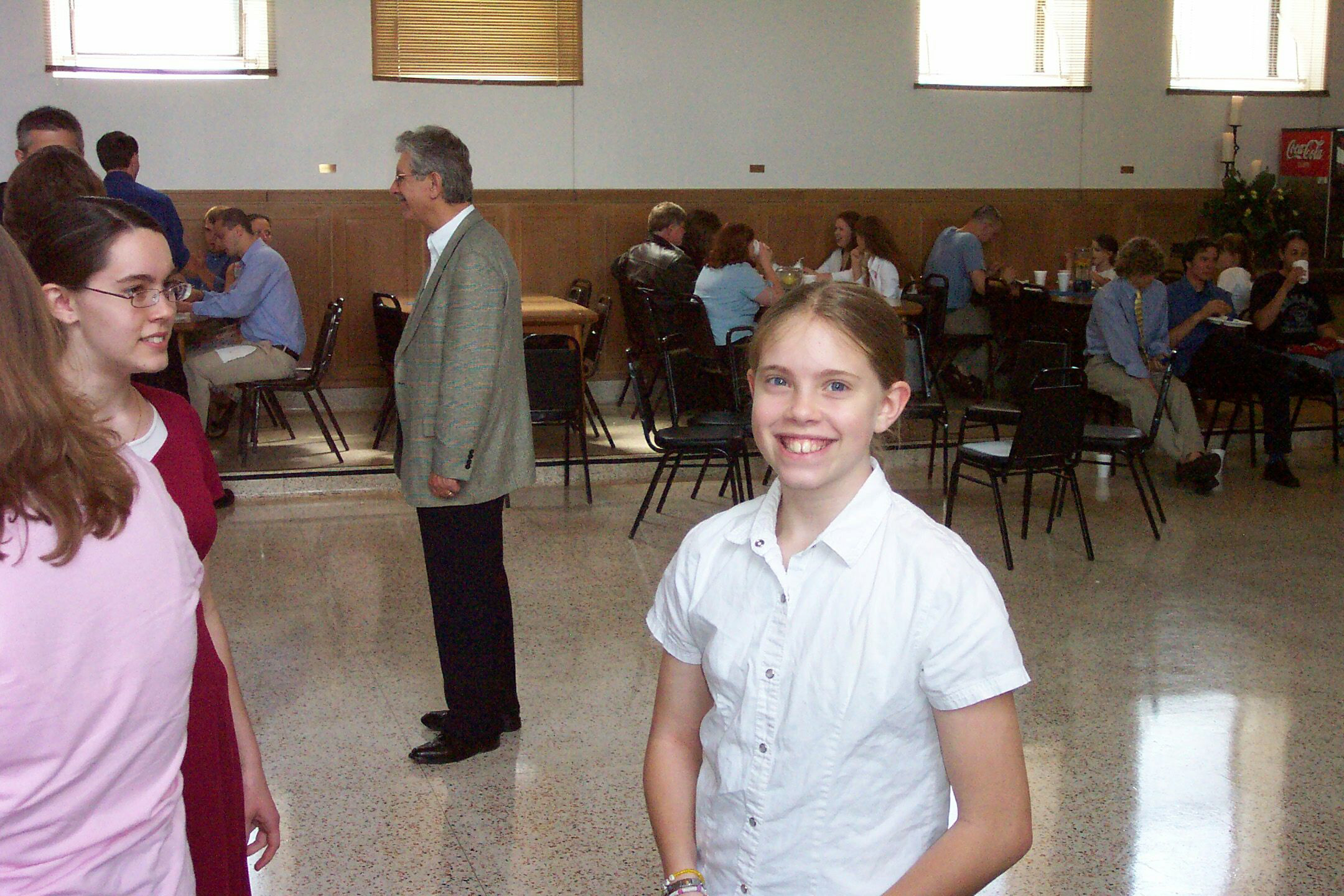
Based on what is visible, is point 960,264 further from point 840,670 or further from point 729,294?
point 840,670

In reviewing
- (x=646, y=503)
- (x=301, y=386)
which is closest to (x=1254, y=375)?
(x=646, y=503)

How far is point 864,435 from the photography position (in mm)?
1377

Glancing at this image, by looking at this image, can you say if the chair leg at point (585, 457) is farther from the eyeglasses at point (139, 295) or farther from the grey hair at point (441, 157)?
the eyeglasses at point (139, 295)

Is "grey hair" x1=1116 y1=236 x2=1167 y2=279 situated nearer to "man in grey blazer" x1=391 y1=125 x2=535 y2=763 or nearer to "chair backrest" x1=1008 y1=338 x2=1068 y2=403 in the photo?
"chair backrest" x1=1008 y1=338 x2=1068 y2=403

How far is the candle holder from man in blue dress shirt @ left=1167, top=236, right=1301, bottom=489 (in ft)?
9.46

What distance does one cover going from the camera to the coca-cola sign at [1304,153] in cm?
971

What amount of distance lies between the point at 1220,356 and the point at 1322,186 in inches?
140

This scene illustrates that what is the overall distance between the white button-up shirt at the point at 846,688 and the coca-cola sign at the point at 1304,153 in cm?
971

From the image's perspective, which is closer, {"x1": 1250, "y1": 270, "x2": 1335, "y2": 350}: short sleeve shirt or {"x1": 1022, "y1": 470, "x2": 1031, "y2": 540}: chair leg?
{"x1": 1022, "y1": 470, "x2": 1031, "y2": 540}: chair leg

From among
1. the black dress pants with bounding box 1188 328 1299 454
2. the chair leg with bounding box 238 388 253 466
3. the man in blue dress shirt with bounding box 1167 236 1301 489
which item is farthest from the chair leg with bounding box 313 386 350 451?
the black dress pants with bounding box 1188 328 1299 454

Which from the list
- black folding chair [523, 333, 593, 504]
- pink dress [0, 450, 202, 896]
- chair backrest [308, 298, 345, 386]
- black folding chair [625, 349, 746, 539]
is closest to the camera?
pink dress [0, 450, 202, 896]

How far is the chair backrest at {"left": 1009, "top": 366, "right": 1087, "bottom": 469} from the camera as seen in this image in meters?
5.16

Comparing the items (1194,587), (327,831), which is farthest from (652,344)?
(327,831)

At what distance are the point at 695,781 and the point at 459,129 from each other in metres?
7.69
